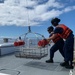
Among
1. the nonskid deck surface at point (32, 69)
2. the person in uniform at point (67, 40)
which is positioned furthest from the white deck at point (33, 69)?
the person in uniform at point (67, 40)

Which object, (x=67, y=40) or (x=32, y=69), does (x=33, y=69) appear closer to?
(x=32, y=69)

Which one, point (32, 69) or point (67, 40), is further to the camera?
point (67, 40)

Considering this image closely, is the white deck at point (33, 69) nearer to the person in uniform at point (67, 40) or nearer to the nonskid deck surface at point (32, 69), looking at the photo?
the nonskid deck surface at point (32, 69)

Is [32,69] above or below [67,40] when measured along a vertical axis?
below

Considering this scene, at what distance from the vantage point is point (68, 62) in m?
4.14

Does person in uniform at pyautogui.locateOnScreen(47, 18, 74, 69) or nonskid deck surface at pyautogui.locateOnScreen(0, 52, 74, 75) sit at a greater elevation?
person in uniform at pyautogui.locateOnScreen(47, 18, 74, 69)

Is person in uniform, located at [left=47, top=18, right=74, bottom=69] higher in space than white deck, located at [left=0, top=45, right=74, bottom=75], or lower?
higher

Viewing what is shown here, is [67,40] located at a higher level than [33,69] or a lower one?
higher

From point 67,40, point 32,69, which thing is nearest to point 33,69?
point 32,69

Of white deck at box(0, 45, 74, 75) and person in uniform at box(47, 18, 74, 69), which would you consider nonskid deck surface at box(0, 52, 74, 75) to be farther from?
person in uniform at box(47, 18, 74, 69)

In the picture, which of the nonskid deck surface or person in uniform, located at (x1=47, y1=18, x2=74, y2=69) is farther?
person in uniform, located at (x1=47, y1=18, x2=74, y2=69)

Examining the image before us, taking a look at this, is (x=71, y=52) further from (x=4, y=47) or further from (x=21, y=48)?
(x=4, y=47)

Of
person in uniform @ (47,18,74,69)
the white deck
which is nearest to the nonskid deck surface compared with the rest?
the white deck

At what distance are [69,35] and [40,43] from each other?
667mm
